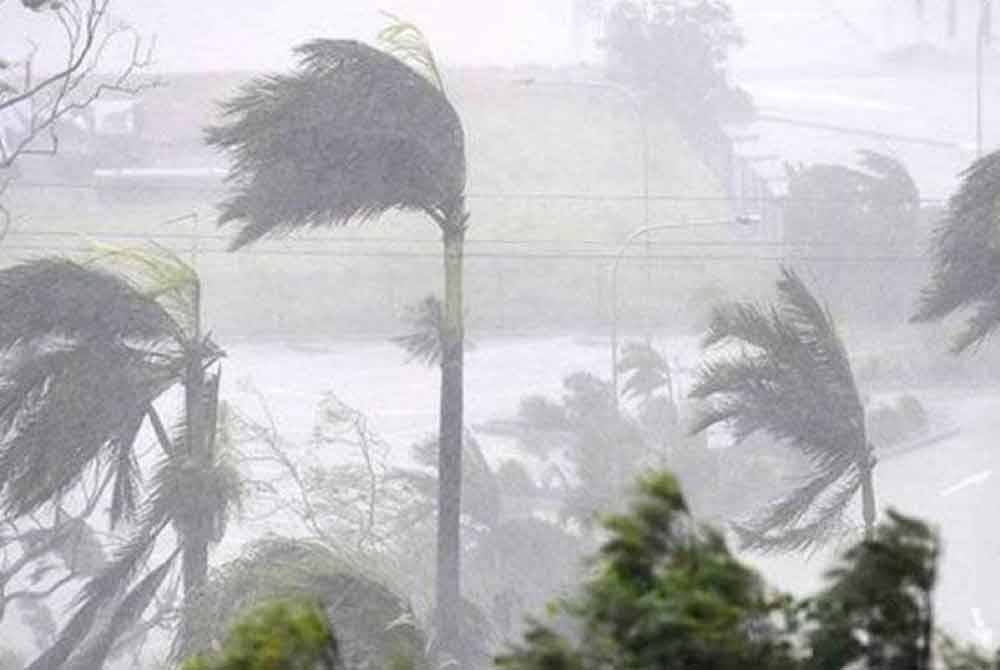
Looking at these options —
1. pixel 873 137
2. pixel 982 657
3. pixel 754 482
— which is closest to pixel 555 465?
pixel 754 482

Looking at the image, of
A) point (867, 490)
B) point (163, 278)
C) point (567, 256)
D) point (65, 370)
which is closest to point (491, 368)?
point (567, 256)

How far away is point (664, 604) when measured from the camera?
4562mm

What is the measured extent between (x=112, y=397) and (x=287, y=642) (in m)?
10.8

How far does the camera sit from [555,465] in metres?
34.0

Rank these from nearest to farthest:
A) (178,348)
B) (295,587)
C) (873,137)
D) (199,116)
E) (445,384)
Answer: (295,587), (178,348), (445,384), (199,116), (873,137)

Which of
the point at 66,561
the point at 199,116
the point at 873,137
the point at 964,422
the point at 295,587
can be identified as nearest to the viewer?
the point at 295,587

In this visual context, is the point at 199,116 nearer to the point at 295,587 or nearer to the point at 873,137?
the point at 873,137

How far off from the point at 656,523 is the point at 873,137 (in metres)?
68.9

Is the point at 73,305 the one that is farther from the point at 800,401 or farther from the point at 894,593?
the point at 894,593

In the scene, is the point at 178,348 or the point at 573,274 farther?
the point at 573,274

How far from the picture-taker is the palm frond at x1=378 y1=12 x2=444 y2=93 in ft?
52.3

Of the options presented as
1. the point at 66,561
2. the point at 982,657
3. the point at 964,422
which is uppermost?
the point at 982,657

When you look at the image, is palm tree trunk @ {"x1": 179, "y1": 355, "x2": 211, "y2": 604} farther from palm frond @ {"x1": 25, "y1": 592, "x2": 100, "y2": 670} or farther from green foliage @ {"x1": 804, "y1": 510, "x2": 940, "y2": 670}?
green foliage @ {"x1": 804, "y1": 510, "x2": 940, "y2": 670}

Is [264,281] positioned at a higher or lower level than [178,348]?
lower
